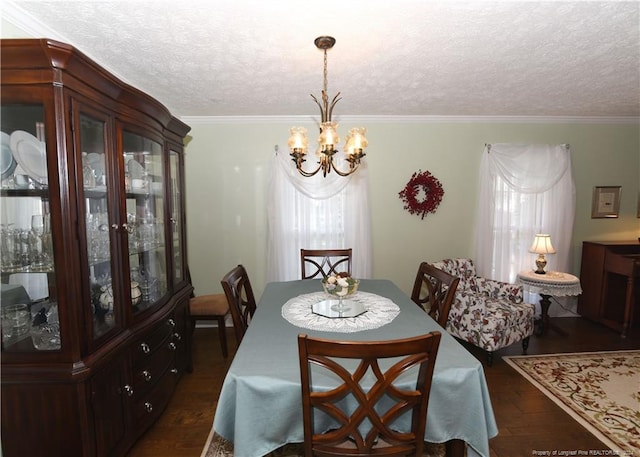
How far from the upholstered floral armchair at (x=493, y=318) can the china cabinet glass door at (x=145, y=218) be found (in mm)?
2544

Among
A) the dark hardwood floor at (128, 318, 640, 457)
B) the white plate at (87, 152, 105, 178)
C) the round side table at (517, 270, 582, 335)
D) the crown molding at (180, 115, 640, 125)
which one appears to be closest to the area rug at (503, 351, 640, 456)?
the dark hardwood floor at (128, 318, 640, 457)

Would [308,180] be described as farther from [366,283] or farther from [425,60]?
[425,60]

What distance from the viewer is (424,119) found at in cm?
351

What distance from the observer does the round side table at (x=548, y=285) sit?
3.17 metres

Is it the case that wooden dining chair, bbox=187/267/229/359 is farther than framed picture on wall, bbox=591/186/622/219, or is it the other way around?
framed picture on wall, bbox=591/186/622/219

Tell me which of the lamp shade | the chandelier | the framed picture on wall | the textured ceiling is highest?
the textured ceiling

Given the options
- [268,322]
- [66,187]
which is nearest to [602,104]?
[268,322]

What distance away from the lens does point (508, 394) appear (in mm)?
2365

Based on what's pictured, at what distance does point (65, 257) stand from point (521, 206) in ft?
13.5

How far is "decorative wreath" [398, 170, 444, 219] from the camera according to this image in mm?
3547

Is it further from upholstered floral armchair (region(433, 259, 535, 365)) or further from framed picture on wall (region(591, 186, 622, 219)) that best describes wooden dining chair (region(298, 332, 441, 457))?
framed picture on wall (region(591, 186, 622, 219))

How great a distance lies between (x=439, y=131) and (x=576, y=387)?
2662 millimetres

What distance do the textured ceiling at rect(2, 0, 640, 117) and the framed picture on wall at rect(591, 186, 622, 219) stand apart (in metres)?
1.19

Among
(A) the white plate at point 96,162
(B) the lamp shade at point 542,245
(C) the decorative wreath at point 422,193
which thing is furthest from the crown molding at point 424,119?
(A) the white plate at point 96,162
